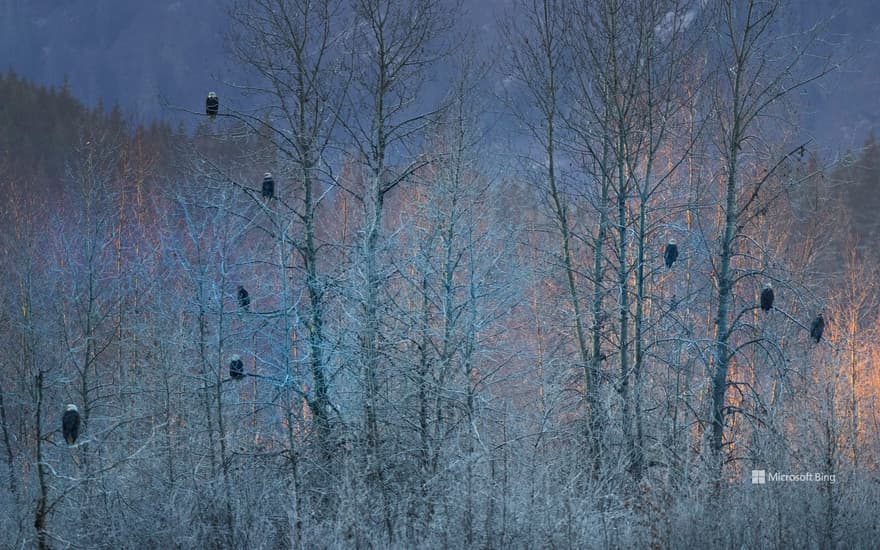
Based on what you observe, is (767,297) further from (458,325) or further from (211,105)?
(211,105)

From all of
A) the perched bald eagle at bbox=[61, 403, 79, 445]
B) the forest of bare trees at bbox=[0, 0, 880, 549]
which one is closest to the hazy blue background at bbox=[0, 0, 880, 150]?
the forest of bare trees at bbox=[0, 0, 880, 549]

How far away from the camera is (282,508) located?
9.04 meters

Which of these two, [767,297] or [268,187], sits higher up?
Result: [268,187]

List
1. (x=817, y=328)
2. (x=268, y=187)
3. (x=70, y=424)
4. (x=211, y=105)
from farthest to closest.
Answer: (x=817, y=328) → (x=268, y=187) → (x=211, y=105) → (x=70, y=424)

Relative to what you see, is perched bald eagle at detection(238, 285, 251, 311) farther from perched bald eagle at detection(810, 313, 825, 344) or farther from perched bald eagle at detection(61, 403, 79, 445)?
perched bald eagle at detection(810, 313, 825, 344)

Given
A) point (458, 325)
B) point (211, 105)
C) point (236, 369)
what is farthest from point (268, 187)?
point (458, 325)

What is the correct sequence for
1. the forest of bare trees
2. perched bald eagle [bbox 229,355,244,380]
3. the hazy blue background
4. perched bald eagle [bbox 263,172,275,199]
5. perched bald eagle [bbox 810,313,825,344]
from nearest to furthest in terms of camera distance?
the forest of bare trees
perched bald eagle [bbox 229,355,244,380]
perched bald eagle [bbox 263,172,275,199]
perched bald eagle [bbox 810,313,825,344]
the hazy blue background

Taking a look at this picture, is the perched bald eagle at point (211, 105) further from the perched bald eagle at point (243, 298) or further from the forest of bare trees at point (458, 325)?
the perched bald eagle at point (243, 298)

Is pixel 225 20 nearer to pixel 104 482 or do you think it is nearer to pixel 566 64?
pixel 566 64

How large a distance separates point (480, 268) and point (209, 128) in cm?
457

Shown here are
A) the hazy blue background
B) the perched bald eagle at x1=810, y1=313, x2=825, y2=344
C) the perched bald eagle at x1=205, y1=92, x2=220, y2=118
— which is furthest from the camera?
the hazy blue background

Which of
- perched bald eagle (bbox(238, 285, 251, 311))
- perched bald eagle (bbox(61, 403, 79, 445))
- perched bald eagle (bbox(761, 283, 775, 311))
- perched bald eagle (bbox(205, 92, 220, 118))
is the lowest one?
perched bald eagle (bbox(61, 403, 79, 445))

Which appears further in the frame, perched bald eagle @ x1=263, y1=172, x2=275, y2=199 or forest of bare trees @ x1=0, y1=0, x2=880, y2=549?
perched bald eagle @ x1=263, y1=172, x2=275, y2=199

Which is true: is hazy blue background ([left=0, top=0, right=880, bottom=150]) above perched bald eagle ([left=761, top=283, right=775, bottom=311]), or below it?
above
